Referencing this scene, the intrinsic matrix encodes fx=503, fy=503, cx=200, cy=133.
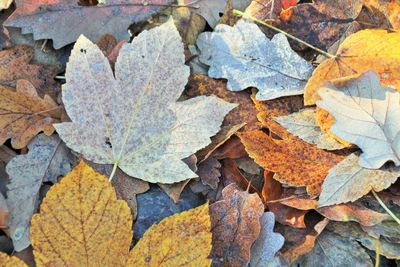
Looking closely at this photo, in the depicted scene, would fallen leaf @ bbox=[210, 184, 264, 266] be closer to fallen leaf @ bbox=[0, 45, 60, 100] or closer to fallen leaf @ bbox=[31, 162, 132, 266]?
fallen leaf @ bbox=[31, 162, 132, 266]

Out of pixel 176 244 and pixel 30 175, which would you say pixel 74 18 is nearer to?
pixel 30 175

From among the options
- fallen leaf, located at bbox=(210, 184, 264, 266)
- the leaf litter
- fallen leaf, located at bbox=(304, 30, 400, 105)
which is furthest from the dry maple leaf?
fallen leaf, located at bbox=(304, 30, 400, 105)

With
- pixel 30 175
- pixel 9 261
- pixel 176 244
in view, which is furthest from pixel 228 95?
pixel 9 261

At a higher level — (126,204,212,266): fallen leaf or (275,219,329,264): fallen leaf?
(126,204,212,266): fallen leaf

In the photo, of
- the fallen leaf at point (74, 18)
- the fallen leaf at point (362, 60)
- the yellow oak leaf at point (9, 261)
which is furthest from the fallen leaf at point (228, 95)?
the yellow oak leaf at point (9, 261)

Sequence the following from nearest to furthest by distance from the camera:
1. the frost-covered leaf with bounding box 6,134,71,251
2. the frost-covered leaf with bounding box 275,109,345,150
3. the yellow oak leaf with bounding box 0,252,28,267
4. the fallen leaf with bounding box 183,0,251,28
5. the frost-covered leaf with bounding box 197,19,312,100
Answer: the yellow oak leaf with bounding box 0,252,28,267 < the frost-covered leaf with bounding box 6,134,71,251 < the frost-covered leaf with bounding box 275,109,345,150 < the frost-covered leaf with bounding box 197,19,312,100 < the fallen leaf with bounding box 183,0,251,28

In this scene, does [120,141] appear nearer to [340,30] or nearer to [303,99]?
[303,99]

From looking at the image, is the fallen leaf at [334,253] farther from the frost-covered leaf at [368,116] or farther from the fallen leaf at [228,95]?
the fallen leaf at [228,95]
